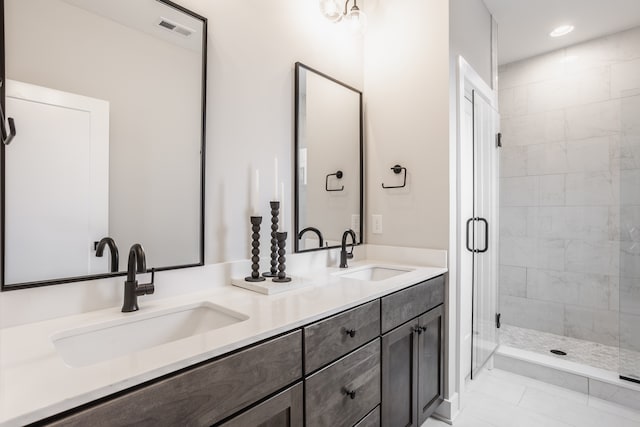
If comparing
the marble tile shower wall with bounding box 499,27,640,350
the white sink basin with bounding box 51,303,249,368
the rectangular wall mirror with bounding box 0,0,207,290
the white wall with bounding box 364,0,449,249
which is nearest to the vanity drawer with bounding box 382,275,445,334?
the white wall with bounding box 364,0,449,249

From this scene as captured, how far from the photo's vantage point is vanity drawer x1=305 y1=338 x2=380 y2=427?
1.05m

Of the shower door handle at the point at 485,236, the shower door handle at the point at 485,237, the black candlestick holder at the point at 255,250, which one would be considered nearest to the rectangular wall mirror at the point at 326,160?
the black candlestick holder at the point at 255,250

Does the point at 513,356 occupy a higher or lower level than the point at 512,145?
lower

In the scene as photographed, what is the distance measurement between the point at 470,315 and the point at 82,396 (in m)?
2.20

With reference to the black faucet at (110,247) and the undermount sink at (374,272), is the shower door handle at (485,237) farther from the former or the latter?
the black faucet at (110,247)

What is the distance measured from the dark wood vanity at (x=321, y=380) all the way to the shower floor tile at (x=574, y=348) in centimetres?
140

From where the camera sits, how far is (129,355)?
73 centimetres

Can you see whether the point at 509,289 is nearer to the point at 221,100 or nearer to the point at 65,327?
the point at 221,100

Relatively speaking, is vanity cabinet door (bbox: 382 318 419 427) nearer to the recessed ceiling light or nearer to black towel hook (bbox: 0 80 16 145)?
black towel hook (bbox: 0 80 16 145)

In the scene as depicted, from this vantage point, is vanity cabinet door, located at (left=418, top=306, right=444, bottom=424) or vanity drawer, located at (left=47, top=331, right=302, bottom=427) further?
vanity cabinet door, located at (left=418, top=306, right=444, bottom=424)

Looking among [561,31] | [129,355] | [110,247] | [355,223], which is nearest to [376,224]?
[355,223]

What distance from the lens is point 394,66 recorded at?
2107 mm

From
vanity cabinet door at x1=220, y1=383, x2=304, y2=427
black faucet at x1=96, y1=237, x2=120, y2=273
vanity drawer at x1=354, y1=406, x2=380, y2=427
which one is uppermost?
black faucet at x1=96, y1=237, x2=120, y2=273

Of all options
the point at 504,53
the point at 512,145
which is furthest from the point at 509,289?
the point at 504,53
